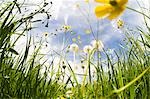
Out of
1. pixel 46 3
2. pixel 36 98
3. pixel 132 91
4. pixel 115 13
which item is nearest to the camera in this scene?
pixel 115 13

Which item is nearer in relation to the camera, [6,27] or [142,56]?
[6,27]

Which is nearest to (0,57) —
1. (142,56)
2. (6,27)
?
(6,27)

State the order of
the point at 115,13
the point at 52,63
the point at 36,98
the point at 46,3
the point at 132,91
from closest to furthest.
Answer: the point at 115,13
the point at 132,91
the point at 36,98
the point at 46,3
the point at 52,63

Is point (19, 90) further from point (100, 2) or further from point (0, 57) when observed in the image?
point (100, 2)

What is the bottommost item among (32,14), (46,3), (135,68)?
(135,68)
